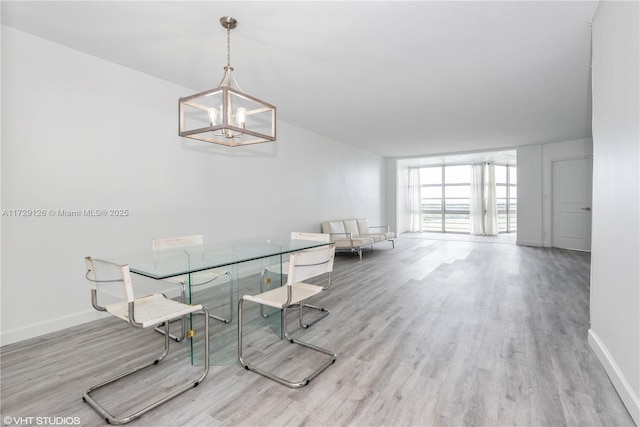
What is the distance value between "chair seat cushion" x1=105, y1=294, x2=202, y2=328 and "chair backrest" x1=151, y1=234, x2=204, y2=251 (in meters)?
0.77

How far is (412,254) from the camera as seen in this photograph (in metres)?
6.36

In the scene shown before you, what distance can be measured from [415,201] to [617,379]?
927 cm

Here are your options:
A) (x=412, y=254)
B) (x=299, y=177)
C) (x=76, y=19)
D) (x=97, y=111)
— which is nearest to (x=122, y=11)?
(x=76, y=19)

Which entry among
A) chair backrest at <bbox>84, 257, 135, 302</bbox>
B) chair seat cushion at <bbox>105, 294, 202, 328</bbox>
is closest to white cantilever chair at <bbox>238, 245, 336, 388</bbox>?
chair seat cushion at <bbox>105, 294, 202, 328</bbox>

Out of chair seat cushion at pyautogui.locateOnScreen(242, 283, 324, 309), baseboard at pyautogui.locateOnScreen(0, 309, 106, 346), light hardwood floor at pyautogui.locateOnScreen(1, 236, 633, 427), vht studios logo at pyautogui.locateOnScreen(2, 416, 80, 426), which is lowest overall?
vht studios logo at pyautogui.locateOnScreen(2, 416, 80, 426)

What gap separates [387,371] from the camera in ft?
6.52

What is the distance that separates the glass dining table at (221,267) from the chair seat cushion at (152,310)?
0.12m

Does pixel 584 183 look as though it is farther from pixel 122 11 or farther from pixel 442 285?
pixel 122 11

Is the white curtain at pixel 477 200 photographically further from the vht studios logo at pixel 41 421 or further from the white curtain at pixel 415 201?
the vht studios logo at pixel 41 421

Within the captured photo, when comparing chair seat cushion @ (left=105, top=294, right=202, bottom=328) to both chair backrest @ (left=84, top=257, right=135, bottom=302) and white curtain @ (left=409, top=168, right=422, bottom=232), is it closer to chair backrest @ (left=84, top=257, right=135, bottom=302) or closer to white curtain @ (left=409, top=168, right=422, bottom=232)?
chair backrest @ (left=84, top=257, right=135, bottom=302)

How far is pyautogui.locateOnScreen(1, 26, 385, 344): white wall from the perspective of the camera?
245 centimetres

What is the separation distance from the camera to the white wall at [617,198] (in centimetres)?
156

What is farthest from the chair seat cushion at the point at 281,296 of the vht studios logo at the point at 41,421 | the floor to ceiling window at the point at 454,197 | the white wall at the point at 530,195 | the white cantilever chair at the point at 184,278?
the floor to ceiling window at the point at 454,197

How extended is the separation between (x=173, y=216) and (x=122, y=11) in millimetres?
2006
